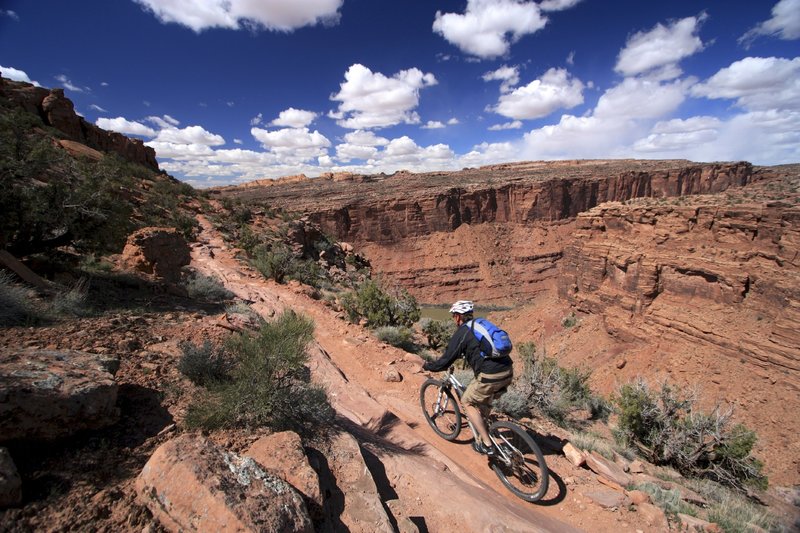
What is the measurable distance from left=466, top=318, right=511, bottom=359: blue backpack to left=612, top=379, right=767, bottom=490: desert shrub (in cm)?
389

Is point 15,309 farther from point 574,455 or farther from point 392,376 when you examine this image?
point 574,455

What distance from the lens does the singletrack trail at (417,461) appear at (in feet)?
9.87

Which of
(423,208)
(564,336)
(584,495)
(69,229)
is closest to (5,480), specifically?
(584,495)

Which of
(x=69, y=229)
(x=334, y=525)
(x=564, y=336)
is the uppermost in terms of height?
(x=69, y=229)

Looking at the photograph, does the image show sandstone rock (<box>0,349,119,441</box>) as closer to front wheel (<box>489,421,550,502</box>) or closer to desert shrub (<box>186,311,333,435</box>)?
desert shrub (<box>186,311,333,435</box>)

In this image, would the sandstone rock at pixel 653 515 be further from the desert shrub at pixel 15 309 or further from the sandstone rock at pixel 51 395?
the desert shrub at pixel 15 309

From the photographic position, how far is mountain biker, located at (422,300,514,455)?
3.59m

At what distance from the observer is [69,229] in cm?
630

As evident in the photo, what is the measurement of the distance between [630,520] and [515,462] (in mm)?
1064

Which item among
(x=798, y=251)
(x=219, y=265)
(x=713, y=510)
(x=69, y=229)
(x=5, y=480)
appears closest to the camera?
(x=5, y=480)

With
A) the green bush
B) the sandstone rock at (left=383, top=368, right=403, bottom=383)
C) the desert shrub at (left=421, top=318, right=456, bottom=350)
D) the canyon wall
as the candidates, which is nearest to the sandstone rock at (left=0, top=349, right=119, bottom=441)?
the sandstone rock at (left=383, top=368, right=403, bottom=383)

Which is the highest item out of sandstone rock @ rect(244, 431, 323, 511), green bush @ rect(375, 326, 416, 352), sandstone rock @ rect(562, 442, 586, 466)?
sandstone rock @ rect(244, 431, 323, 511)

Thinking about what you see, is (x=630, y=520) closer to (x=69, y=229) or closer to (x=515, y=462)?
(x=515, y=462)

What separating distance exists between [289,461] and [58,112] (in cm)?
3584
